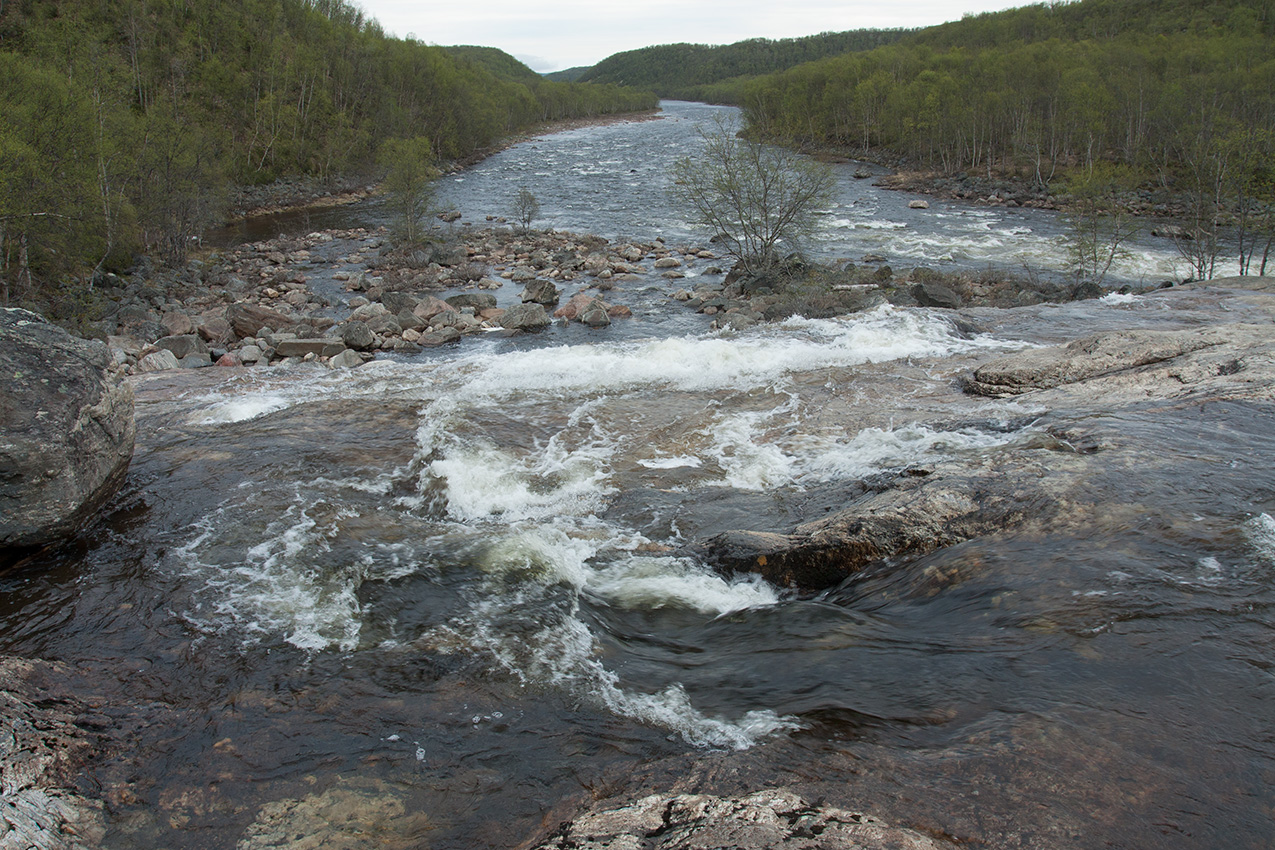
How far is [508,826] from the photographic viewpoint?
4512 millimetres

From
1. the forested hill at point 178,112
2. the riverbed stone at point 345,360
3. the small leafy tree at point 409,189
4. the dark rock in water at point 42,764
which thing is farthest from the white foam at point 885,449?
the small leafy tree at point 409,189

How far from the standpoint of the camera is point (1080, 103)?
54.2 meters

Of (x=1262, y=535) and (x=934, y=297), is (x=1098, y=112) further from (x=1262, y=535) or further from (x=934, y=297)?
(x=1262, y=535)

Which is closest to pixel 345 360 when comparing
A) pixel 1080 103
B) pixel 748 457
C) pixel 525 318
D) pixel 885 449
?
pixel 525 318

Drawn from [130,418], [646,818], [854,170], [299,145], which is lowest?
[646,818]

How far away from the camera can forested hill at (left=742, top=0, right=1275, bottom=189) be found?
48.1m

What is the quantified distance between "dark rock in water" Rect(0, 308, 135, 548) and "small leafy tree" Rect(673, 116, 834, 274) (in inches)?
862

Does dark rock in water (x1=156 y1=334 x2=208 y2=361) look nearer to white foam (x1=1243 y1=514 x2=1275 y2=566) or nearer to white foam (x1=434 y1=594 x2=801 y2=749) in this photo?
white foam (x1=434 y1=594 x2=801 y2=749)

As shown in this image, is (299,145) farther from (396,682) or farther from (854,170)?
(396,682)

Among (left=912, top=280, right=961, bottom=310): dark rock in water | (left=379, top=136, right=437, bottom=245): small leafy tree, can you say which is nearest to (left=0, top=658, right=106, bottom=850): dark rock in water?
(left=912, top=280, right=961, bottom=310): dark rock in water

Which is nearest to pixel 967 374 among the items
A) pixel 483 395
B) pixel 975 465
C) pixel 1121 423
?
pixel 1121 423

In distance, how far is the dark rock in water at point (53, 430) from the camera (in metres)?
7.48

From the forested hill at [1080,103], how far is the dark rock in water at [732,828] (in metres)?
29.6

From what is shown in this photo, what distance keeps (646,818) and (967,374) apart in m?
12.3
